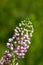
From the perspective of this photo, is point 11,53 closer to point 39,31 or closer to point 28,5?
point 39,31

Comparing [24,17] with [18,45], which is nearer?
[18,45]

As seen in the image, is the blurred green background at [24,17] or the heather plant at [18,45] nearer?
the heather plant at [18,45]

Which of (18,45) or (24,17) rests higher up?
(24,17)

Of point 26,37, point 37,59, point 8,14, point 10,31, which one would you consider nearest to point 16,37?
point 26,37

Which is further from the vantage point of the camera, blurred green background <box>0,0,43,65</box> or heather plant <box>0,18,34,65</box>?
blurred green background <box>0,0,43,65</box>

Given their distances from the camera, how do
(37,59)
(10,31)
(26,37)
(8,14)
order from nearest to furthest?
(26,37) < (37,59) < (10,31) < (8,14)

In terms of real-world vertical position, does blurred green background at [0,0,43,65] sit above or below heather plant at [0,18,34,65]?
above

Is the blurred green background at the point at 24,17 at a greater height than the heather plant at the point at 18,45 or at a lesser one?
greater

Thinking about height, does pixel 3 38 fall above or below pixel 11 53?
above
